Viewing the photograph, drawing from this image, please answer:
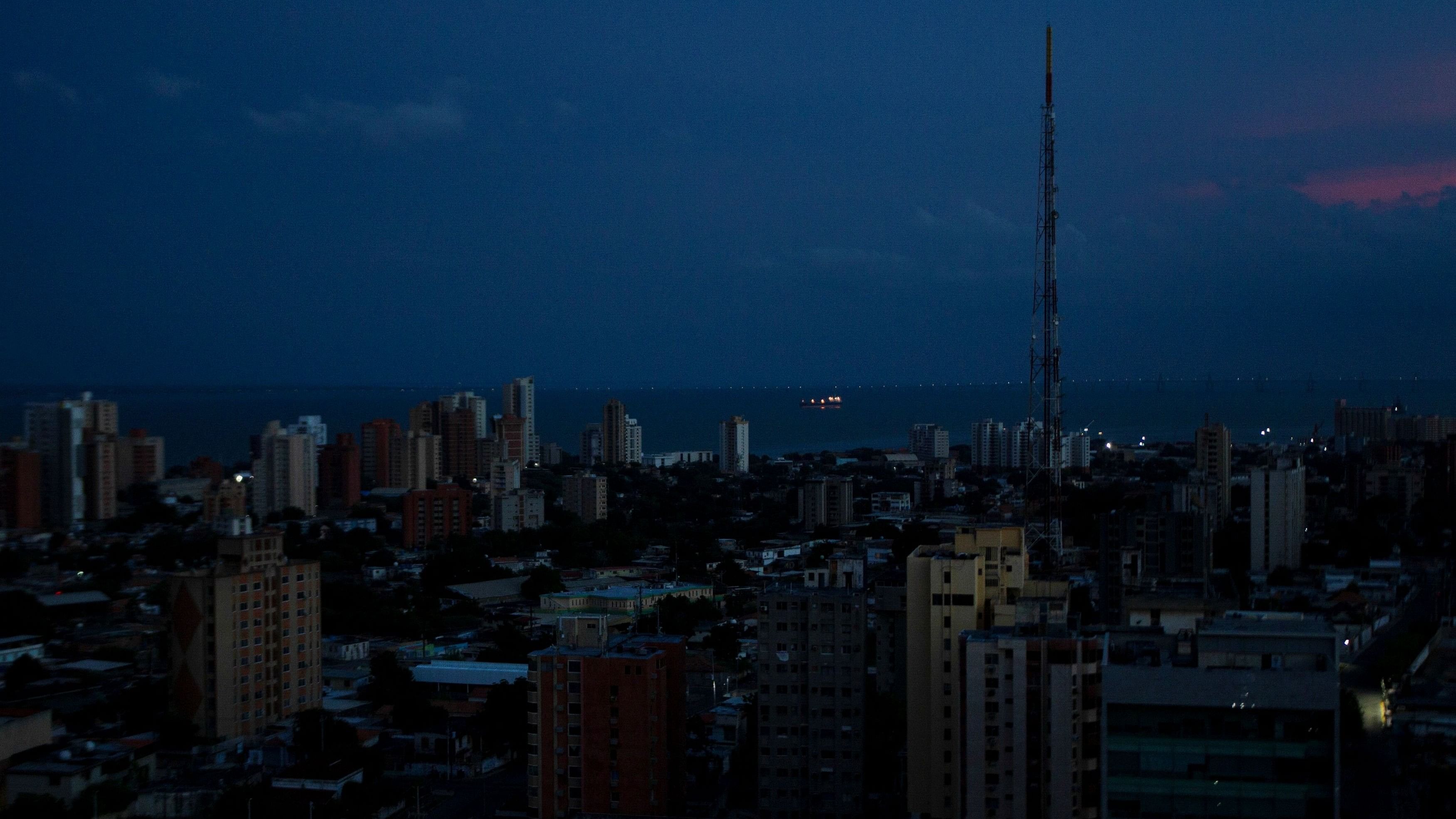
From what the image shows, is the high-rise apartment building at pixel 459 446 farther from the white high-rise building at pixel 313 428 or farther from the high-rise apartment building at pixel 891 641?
the high-rise apartment building at pixel 891 641

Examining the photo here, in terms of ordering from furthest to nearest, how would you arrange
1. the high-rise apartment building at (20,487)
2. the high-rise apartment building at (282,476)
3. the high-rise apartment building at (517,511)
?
the high-rise apartment building at (282,476) < the high-rise apartment building at (517,511) < the high-rise apartment building at (20,487)

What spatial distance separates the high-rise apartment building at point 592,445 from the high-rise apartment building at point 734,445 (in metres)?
2.72

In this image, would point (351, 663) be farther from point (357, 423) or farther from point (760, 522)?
point (357, 423)

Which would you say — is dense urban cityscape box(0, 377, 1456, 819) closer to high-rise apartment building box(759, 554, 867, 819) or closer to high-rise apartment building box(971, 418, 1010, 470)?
high-rise apartment building box(759, 554, 867, 819)

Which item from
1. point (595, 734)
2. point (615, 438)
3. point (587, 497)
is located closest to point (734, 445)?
point (615, 438)

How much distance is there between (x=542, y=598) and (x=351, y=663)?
8.50 feet

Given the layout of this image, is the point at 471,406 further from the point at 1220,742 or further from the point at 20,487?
the point at 1220,742

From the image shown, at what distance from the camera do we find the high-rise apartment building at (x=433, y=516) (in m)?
16.8

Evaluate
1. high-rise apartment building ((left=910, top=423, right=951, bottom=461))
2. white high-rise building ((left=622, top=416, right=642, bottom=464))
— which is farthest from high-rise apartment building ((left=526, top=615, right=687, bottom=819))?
high-rise apartment building ((left=910, top=423, right=951, bottom=461))

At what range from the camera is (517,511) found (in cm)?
1788

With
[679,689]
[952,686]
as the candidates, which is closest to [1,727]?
[679,689]

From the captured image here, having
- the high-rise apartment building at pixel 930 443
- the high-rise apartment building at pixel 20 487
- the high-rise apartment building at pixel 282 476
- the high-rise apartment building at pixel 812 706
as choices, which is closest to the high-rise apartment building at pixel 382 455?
the high-rise apartment building at pixel 282 476

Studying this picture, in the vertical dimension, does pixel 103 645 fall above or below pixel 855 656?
→ below

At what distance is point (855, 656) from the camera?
205 inches
